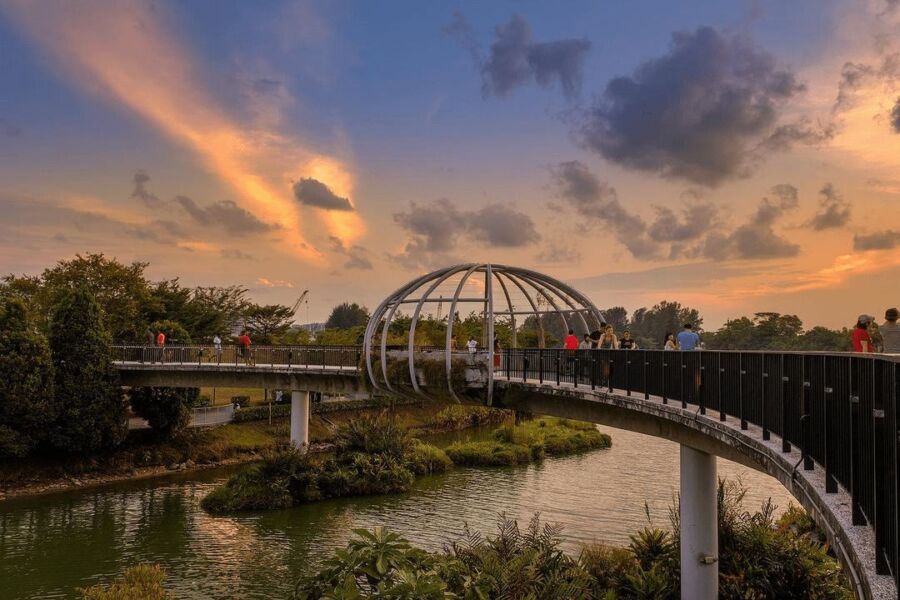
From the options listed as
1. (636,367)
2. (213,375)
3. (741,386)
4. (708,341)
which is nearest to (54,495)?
(213,375)

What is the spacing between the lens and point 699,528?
16.7 metres

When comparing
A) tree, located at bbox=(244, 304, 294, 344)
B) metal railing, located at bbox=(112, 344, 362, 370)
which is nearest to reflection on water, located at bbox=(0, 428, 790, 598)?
metal railing, located at bbox=(112, 344, 362, 370)

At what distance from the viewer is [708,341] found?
8212 centimetres

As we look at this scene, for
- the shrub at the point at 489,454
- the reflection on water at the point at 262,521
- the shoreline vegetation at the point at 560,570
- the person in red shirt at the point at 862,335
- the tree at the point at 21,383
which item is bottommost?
the reflection on water at the point at 262,521

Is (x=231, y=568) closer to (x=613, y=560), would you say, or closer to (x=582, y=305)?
(x=613, y=560)

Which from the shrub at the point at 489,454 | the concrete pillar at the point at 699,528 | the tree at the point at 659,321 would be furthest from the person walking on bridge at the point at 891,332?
Answer: the tree at the point at 659,321

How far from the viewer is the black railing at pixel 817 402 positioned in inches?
180

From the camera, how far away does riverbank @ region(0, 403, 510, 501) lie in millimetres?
34562

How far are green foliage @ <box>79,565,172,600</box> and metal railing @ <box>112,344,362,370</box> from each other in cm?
1317

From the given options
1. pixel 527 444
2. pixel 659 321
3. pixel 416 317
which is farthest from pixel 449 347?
pixel 659 321

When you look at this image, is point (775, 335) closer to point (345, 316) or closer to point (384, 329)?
point (384, 329)

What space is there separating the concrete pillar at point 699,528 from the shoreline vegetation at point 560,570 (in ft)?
2.76

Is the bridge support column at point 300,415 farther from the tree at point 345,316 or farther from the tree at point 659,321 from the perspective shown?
the tree at point 345,316

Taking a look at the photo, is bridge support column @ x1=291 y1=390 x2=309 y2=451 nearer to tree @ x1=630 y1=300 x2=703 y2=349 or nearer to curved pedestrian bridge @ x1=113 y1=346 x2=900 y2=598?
curved pedestrian bridge @ x1=113 y1=346 x2=900 y2=598
